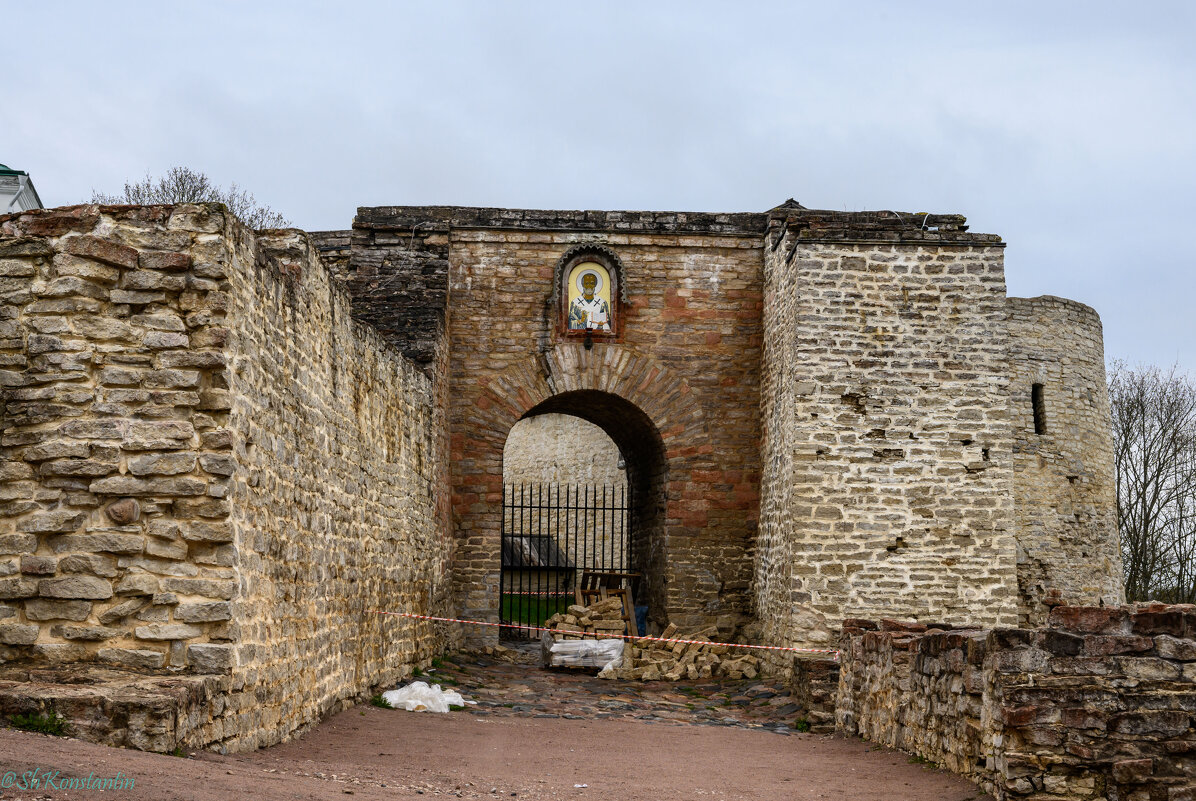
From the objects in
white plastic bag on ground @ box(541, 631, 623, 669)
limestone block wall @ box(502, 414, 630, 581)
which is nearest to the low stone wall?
white plastic bag on ground @ box(541, 631, 623, 669)

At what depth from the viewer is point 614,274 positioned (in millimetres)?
14250

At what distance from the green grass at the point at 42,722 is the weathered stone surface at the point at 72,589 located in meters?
0.79

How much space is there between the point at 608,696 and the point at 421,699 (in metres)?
2.40

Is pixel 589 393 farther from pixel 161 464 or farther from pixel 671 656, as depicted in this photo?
pixel 161 464

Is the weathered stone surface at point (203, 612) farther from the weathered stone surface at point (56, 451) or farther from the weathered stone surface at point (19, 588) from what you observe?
the weathered stone surface at point (56, 451)

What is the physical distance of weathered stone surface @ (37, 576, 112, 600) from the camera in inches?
212

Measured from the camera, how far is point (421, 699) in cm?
924

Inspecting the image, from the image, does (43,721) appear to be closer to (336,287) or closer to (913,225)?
(336,287)

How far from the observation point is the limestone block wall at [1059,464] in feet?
52.1

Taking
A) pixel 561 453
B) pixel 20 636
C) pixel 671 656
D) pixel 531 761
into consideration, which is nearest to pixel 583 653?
pixel 671 656

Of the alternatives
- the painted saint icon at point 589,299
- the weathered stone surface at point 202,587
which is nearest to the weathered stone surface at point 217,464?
the weathered stone surface at point 202,587

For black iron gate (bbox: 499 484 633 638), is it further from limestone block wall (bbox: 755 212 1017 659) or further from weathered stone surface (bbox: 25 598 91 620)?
weathered stone surface (bbox: 25 598 91 620)

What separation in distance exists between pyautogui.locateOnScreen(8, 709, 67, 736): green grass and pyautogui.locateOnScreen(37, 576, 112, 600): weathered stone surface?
79 centimetres

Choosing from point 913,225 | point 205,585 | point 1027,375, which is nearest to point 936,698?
point 205,585
